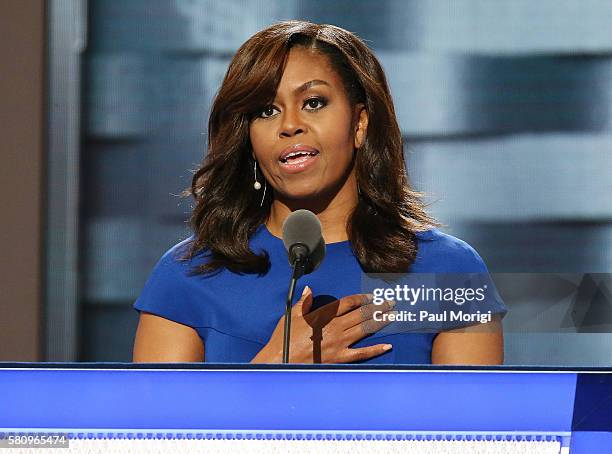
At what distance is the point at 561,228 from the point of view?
108 inches

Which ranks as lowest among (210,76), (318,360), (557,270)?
(557,270)

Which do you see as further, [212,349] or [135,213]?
[135,213]

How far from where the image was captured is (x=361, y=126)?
1.49 meters

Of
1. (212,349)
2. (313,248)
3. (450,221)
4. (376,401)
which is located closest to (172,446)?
(376,401)

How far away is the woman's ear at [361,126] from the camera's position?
1472 mm

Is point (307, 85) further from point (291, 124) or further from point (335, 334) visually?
point (335, 334)

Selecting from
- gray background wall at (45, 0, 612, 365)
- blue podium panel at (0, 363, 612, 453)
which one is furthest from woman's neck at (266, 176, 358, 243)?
gray background wall at (45, 0, 612, 365)

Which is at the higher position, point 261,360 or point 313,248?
point 313,248

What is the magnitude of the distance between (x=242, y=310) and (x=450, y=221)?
1499 millimetres

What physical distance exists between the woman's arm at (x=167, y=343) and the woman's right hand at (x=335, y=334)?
0.44ft

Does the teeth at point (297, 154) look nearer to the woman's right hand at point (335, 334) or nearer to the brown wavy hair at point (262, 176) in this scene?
the brown wavy hair at point (262, 176)

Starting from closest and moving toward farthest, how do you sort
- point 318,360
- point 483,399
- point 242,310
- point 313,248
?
point 483,399 < point 313,248 < point 318,360 < point 242,310

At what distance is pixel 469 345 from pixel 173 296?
1.42 ft

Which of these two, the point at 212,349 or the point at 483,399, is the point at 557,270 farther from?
the point at 483,399
